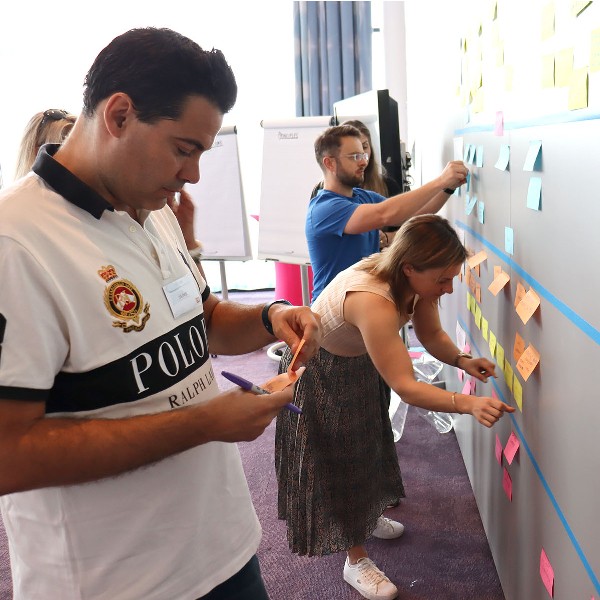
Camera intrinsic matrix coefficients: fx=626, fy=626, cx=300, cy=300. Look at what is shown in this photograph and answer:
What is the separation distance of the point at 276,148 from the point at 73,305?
125 inches

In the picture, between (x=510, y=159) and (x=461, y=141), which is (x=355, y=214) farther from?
(x=510, y=159)

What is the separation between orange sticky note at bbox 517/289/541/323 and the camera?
1.36 meters

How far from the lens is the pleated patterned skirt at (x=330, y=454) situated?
6.19 feet

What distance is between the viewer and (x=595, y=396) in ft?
3.42

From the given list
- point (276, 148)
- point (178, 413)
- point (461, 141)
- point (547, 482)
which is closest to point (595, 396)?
point (547, 482)

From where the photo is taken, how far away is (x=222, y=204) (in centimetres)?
425

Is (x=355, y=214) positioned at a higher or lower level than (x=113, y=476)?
higher

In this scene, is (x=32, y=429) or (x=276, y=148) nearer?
(x=32, y=429)

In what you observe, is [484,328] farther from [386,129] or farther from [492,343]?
[386,129]

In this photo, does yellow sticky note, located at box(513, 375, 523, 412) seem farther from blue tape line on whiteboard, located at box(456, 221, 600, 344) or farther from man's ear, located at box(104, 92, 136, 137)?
man's ear, located at box(104, 92, 136, 137)

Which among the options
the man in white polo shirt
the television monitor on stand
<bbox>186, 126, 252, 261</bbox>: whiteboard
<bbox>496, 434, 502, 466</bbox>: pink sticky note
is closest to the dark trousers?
the man in white polo shirt

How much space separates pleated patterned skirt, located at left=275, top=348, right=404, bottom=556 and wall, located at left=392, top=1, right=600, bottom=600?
404 millimetres

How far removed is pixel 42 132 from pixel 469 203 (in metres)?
1.42

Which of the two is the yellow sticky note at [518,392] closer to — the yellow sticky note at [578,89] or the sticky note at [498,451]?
the sticky note at [498,451]
